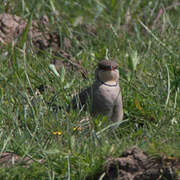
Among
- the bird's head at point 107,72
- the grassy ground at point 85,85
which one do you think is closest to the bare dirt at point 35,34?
the grassy ground at point 85,85

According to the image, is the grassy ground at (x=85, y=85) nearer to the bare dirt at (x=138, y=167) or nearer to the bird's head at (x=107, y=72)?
the bare dirt at (x=138, y=167)

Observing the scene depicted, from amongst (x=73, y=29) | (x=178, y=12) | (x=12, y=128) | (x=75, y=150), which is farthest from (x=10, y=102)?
(x=178, y=12)

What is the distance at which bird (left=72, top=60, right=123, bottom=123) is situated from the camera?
439 cm

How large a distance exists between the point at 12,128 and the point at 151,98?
4.60 ft

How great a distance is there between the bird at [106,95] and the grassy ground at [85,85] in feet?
0.46

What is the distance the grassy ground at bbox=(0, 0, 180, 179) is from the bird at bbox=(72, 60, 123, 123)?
140 millimetres

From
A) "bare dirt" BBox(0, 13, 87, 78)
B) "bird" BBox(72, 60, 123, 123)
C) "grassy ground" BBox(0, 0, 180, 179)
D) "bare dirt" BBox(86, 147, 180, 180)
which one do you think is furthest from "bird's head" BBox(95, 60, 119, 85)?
"bare dirt" BBox(0, 13, 87, 78)

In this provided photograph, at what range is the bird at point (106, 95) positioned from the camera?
4.39 meters

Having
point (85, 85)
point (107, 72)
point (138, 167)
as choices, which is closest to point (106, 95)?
point (107, 72)

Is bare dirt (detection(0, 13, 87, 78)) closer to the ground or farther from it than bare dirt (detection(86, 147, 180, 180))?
farther from it

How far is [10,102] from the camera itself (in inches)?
178

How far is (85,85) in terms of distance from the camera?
197 inches

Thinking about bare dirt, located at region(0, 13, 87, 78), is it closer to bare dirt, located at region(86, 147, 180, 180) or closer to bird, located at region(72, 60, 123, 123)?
bird, located at region(72, 60, 123, 123)

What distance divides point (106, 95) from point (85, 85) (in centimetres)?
64
